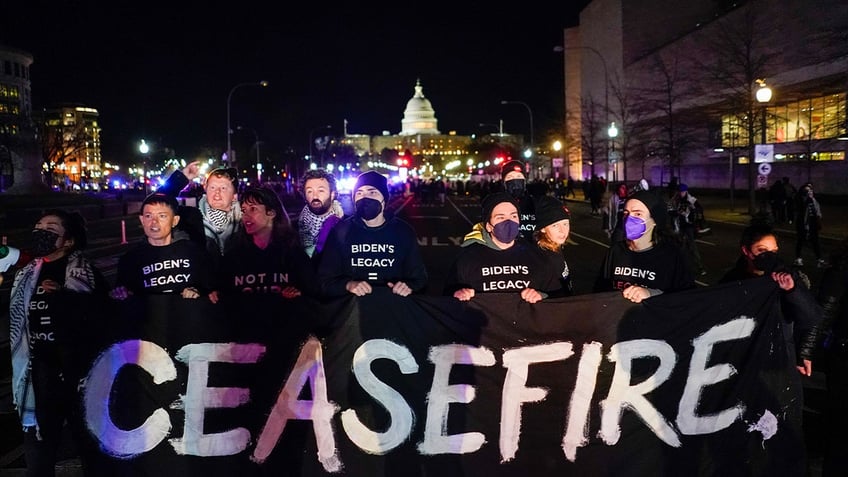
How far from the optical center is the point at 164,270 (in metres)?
4.67

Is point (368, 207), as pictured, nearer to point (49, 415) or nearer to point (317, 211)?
point (317, 211)

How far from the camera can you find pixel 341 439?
4348 millimetres

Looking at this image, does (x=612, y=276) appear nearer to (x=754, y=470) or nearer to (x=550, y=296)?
(x=550, y=296)

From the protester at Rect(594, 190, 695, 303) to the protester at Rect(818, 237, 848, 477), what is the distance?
0.82 m

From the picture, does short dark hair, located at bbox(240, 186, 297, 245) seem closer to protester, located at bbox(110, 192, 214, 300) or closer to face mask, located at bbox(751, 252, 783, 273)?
protester, located at bbox(110, 192, 214, 300)

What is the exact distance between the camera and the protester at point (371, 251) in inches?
196

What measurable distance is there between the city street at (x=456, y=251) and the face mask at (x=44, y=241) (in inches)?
22.0

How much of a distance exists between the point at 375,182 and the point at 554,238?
50.9 inches

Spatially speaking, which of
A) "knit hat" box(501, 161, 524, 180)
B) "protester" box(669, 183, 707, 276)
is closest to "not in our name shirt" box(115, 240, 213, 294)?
"knit hat" box(501, 161, 524, 180)

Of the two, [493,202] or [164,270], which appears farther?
[493,202]

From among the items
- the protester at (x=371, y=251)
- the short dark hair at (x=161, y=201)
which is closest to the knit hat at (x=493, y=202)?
the protester at (x=371, y=251)

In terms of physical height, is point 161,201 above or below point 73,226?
above

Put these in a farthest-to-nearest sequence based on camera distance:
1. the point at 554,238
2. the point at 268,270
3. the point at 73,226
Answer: the point at 554,238 < the point at 268,270 < the point at 73,226

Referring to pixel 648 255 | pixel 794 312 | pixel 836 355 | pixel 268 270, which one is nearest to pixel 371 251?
pixel 268 270
